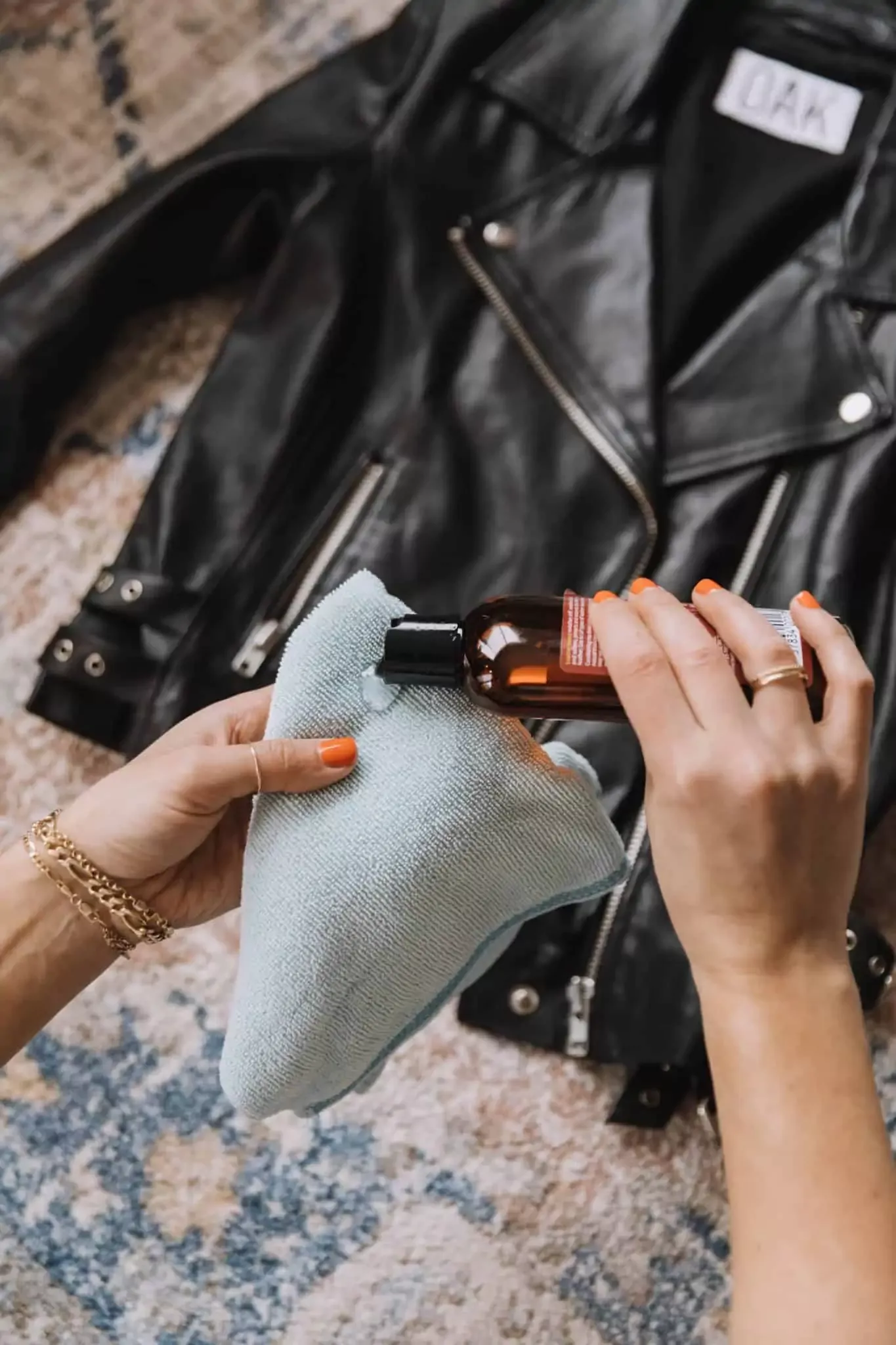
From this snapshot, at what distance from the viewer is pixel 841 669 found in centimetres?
45

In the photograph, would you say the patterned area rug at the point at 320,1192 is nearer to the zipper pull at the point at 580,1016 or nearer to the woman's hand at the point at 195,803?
the zipper pull at the point at 580,1016

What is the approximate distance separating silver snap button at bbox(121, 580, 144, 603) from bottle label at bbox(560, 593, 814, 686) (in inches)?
15.7

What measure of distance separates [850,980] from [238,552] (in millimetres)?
491

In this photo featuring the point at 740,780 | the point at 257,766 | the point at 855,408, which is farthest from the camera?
the point at 855,408

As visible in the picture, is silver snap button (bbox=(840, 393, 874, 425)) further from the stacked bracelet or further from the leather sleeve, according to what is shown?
the stacked bracelet

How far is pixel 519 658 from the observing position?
49 cm

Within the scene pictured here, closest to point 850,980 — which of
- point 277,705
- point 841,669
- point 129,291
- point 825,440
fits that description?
point 841,669

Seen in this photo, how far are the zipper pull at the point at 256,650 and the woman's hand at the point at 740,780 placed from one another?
1.18ft

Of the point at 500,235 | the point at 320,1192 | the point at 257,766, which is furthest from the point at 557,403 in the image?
the point at 320,1192

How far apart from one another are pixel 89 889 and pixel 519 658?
27cm

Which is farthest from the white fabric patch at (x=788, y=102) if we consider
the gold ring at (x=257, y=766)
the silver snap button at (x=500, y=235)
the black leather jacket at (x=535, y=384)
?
the gold ring at (x=257, y=766)

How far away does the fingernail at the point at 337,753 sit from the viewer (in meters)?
0.51

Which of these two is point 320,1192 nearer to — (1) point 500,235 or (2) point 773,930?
(2) point 773,930

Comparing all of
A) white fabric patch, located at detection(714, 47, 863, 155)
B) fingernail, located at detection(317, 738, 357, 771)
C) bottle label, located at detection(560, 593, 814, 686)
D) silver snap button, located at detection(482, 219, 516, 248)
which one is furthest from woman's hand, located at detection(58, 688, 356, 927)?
white fabric patch, located at detection(714, 47, 863, 155)
